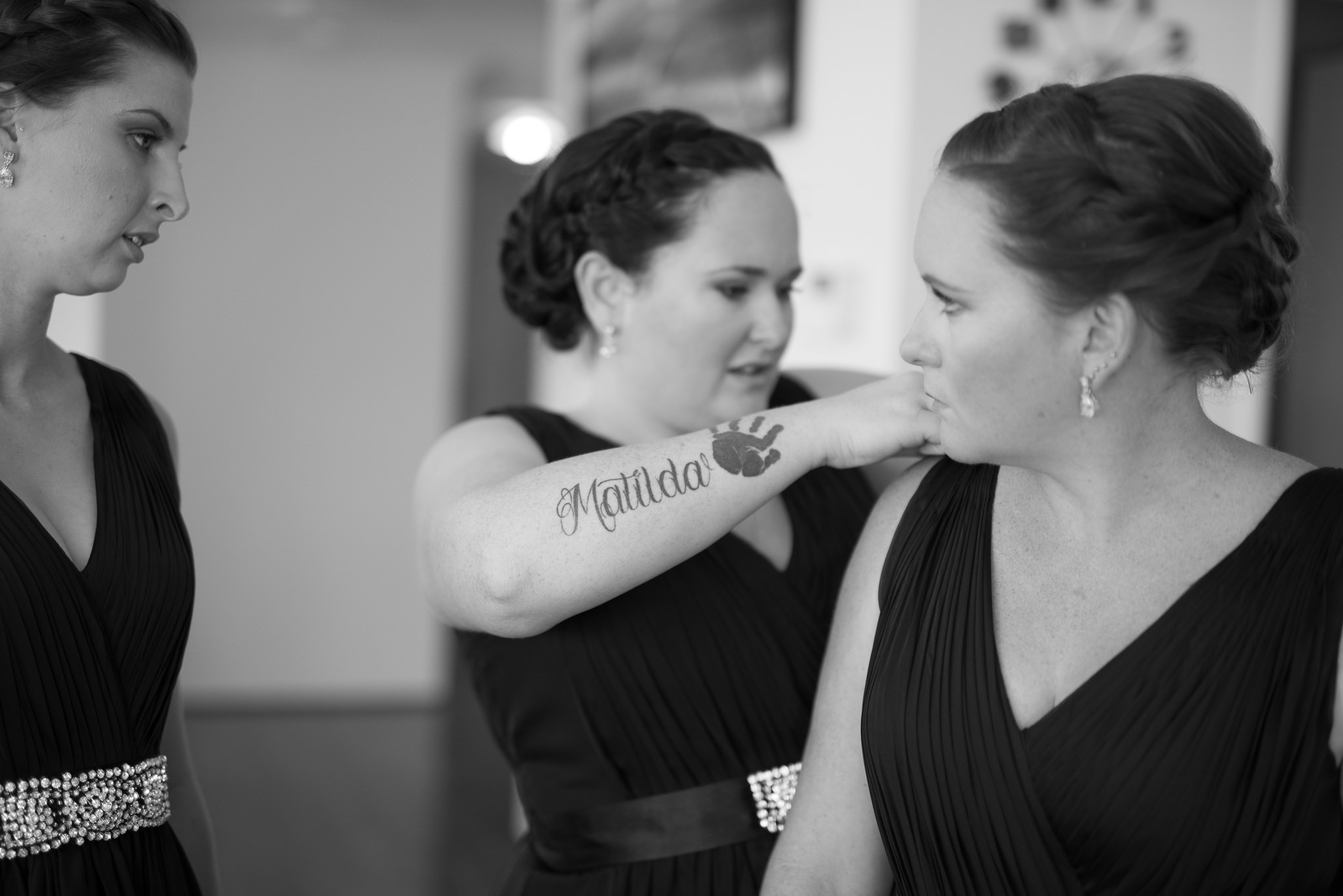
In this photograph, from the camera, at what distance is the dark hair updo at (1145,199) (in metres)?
1.37

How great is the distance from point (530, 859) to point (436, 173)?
21.2 feet

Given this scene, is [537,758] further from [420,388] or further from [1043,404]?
[420,388]

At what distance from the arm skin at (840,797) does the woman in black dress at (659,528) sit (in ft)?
0.65

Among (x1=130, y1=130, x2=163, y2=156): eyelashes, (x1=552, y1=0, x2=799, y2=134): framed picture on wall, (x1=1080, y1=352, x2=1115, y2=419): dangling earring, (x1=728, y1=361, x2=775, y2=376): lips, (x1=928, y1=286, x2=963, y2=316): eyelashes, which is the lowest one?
(x1=728, y1=361, x2=775, y2=376): lips

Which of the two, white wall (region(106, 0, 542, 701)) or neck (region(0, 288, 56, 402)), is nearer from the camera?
neck (region(0, 288, 56, 402))

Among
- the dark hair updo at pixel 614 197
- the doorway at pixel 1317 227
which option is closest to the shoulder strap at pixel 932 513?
the dark hair updo at pixel 614 197

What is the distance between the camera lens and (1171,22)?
3.86 metres

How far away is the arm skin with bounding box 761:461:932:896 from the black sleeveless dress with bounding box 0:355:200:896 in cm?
77

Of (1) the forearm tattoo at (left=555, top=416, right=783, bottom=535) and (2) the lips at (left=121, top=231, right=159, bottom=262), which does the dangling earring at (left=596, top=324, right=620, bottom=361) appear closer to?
(1) the forearm tattoo at (left=555, top=416, right=783, bottom=535)

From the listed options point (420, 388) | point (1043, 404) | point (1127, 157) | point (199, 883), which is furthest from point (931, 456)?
point (420, 388)

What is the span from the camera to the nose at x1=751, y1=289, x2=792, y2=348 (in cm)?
195

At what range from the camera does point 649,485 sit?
1.69 metres

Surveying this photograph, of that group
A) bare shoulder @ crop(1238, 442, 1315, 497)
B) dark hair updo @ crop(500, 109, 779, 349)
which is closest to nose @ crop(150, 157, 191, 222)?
dark hair updo @ crop(500, 109, 779, 349)

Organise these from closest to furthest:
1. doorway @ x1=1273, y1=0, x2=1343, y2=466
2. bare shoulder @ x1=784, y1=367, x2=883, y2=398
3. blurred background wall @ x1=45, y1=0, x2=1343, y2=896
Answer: bare shoulder @ x1=784, y1=367, x2=883, y2=398, doorway @ x1=1273, y1=0, x2=1343, y2=466, blurred background wall @ x1=45, y1=0, x2=1343, y2=896
